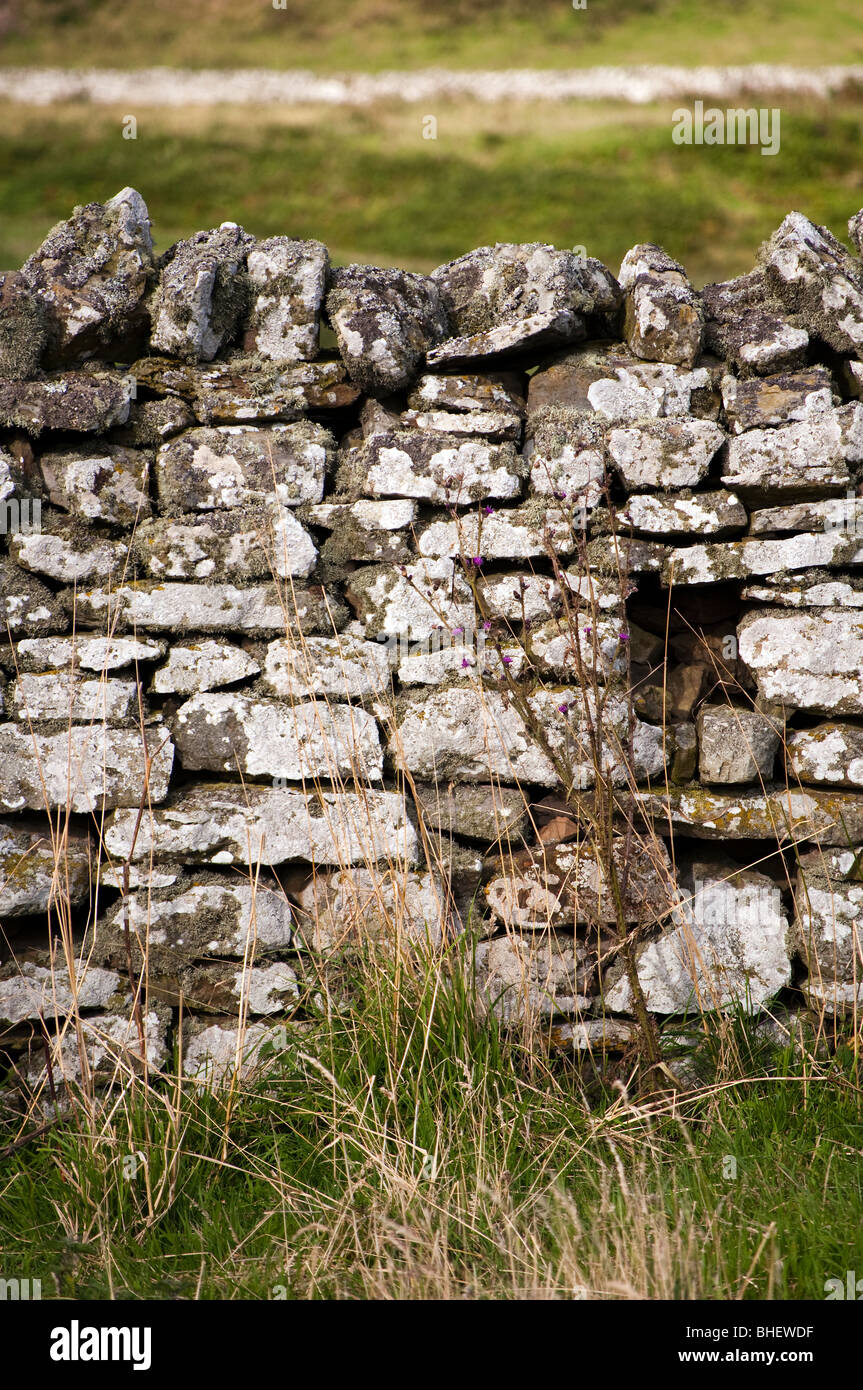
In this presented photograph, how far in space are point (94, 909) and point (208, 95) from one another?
849 cm

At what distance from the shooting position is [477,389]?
2.95 metres

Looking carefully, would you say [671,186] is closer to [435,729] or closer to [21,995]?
[435,729]

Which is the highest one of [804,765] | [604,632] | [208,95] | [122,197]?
[208,95]

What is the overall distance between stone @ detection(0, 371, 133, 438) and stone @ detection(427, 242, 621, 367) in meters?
1.00

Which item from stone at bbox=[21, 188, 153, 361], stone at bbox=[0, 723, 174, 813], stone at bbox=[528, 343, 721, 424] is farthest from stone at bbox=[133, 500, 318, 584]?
stone at bbox=[528, 343, 721, 424]

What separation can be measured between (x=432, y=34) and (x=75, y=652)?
27.2 ft

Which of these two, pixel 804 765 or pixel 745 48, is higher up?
pixel 745 48

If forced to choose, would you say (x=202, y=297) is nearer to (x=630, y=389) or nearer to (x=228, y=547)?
(x=228, y=547)

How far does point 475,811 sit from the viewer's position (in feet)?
9.00

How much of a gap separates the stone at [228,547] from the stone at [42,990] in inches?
46.8

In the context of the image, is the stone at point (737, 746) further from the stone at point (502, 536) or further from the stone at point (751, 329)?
the stone at point (751, 329)
